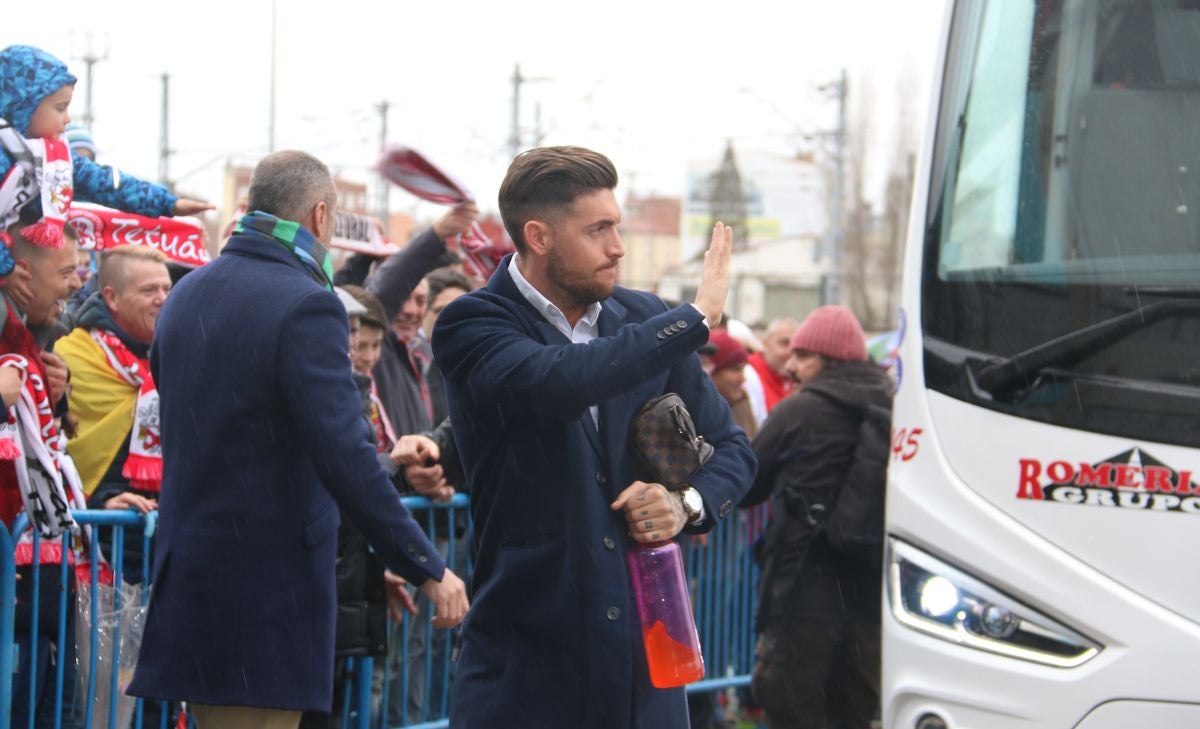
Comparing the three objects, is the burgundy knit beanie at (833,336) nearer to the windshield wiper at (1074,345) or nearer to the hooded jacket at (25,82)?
the windshield wiper at (1074,345)

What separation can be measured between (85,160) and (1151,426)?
3412 millimetres

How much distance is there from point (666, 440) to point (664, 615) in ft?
1.24

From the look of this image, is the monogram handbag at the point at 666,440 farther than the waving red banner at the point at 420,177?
No

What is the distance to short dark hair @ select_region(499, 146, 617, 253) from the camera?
3.19m

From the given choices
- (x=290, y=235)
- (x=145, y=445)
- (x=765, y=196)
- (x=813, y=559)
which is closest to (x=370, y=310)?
(x=145, y=445)

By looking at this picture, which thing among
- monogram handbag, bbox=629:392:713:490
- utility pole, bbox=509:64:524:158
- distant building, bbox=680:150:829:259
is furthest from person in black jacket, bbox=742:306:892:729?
distant building, bbox=680:150:829:259

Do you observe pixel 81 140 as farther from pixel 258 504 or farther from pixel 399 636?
pixel 258 504

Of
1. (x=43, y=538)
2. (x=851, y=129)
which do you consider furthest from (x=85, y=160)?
(x=851, y=129)

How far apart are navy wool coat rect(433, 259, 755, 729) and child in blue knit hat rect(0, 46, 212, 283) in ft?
5.50

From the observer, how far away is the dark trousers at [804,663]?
6125mm

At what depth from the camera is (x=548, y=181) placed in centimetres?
320

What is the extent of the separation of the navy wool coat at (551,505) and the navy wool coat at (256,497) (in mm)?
396

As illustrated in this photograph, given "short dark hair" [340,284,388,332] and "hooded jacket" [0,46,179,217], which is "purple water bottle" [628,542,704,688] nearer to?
"hooded jacket" [0,46,179,217]

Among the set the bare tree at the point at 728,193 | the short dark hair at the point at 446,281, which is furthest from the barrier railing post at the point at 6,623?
the bare tree at the point at 728,193
